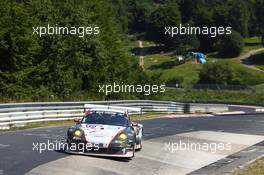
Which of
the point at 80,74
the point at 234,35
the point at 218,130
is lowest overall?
the point at 218,130

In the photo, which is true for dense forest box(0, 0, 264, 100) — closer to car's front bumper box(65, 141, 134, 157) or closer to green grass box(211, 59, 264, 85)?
car's front bumper box(65, 141, 134, 157)

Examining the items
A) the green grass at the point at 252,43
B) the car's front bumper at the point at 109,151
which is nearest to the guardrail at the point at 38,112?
the car's front bumper at the point at 109,151

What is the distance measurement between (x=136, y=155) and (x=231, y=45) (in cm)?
12832

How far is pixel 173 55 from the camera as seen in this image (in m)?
145

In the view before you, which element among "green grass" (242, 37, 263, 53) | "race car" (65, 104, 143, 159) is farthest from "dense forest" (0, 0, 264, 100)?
"green grass" (242, 37, 263, 53)

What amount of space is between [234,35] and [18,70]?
113 meters

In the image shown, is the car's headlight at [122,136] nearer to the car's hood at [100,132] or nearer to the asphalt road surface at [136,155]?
the car's hood at [100,132]

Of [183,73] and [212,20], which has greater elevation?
[212,20]

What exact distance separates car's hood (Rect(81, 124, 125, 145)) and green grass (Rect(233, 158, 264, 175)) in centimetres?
307

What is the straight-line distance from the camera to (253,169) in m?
12.7

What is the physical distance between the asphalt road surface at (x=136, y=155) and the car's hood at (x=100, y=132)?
443mm

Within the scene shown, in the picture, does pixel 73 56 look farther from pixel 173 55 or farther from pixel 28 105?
pixel 173 55

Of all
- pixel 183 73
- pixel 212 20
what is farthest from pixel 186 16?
pixel 183 73

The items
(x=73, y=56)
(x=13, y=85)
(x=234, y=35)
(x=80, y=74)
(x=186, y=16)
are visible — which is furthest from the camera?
(x=186, y=16)
